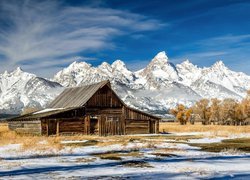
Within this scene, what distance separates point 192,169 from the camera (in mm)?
16641

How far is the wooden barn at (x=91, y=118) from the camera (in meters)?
52.9

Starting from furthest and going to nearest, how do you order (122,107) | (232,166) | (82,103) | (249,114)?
(249,114), (122,107), (82,103), (232,166)

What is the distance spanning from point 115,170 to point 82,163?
2.88m

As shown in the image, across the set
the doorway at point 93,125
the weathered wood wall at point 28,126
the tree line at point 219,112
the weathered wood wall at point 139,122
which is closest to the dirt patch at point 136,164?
the weathered wood wall at point 28,126

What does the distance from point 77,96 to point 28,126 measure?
8.61m

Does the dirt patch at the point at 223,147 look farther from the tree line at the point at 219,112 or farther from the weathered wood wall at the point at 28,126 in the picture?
the tree line at the point at 219,112

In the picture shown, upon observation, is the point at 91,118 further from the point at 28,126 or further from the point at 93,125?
the point at 28,126

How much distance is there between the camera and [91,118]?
185 ft

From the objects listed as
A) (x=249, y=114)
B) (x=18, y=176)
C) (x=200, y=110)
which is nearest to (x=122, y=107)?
(x=18, y=176)

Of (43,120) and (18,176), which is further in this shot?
(43,120)

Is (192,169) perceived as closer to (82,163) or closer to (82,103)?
(82,163)

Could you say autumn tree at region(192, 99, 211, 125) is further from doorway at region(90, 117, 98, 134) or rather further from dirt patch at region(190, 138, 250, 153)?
dirt patch at region(190, 138, 250, 153)

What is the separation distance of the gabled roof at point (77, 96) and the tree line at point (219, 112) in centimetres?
7202

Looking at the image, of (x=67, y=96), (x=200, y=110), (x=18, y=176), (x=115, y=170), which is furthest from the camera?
(x=200, y=110)
